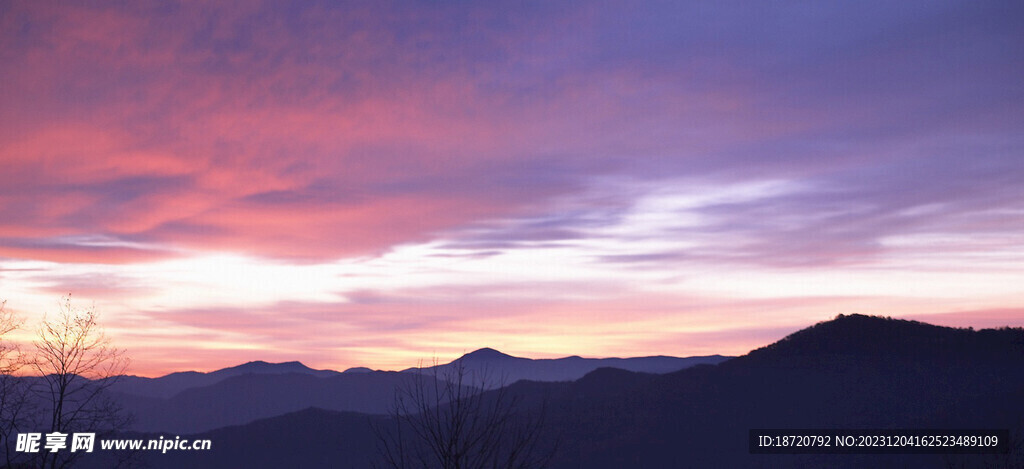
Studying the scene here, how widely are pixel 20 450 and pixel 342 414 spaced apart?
107095 millimetres

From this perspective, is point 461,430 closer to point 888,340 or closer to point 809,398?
point 809,398

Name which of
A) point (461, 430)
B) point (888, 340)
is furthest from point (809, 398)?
point (461, 430)

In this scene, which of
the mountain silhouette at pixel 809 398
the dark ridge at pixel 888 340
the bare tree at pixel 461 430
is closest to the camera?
the bare tree at pixel 461 430

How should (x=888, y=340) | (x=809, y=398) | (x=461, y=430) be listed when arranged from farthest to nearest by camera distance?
(x=888, y=340)
(x=809, y=398)
(x=461, y=430)

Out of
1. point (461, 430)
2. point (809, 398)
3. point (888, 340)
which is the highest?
point (888, 340)

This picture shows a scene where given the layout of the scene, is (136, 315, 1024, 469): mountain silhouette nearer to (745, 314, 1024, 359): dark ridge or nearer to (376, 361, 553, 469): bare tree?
(745, 314, 1024, 359): dark ridge

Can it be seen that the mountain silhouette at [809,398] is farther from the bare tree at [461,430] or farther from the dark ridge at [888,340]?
the bare tree at [461,430]

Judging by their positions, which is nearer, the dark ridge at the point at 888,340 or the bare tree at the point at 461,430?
the bare tree at the point at 461,430

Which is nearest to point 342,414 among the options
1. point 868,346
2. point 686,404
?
point 686,404

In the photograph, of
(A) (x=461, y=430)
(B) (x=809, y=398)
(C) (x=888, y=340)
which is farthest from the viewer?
(C) (x=888, y=340)

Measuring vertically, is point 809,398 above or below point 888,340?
below

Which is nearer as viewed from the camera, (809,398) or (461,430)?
(461,430)

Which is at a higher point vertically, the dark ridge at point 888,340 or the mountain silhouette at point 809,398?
the dark ridge at point 888,340

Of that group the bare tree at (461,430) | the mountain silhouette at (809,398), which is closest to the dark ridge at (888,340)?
the mountain silhouette at (809,398)
